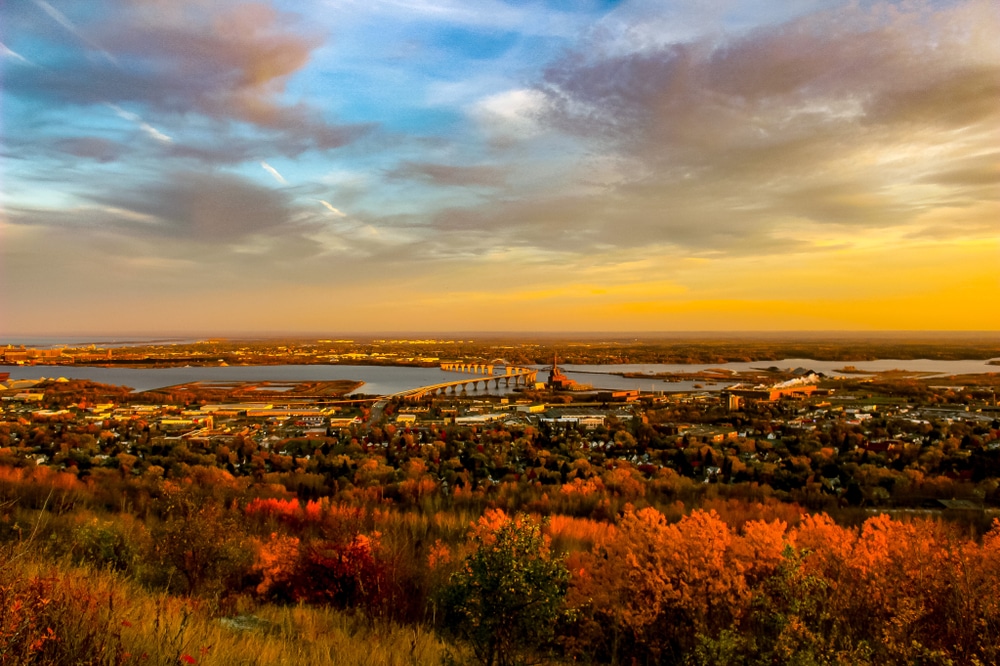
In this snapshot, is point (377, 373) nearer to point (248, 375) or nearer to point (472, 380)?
point (472, 380)

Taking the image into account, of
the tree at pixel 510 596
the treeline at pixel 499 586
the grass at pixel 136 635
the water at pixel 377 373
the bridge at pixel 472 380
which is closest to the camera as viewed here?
the grass at pixel 136 635

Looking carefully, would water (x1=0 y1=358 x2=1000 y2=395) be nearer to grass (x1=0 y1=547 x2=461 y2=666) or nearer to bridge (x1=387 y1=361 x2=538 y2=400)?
bridge (x1=387 y1=361 x2=538 y2=400)

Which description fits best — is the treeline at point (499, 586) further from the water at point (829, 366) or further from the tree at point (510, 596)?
the water at point (829, 366)

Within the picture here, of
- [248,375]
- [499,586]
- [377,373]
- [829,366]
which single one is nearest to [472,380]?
[377,373]

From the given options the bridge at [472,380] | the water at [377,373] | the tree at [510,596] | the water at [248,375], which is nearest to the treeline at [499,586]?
the tree at [510,596]

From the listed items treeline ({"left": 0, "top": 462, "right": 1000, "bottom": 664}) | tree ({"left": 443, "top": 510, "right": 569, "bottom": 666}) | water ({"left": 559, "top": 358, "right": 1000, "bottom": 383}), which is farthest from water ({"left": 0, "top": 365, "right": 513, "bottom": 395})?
tree ({"left": 443, "top": 510, "right": 569, "bottom": 666})

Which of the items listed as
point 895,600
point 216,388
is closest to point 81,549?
point 895,600

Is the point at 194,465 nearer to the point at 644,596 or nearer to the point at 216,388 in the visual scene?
the point at 644,596
